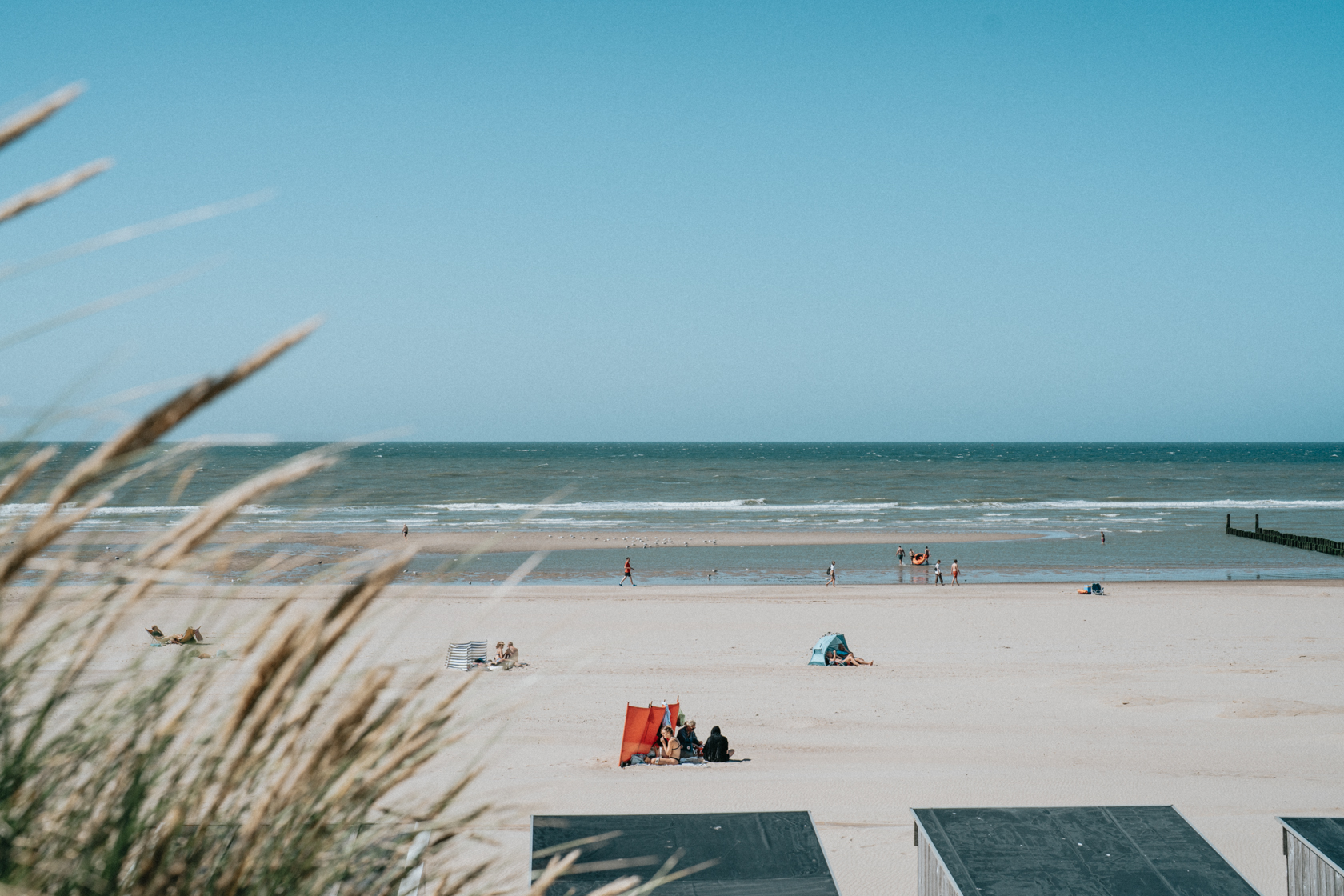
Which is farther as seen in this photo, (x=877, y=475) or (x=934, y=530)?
(x=877, y=475)

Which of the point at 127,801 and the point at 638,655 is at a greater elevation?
the point at 127,801

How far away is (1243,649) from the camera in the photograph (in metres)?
20.1

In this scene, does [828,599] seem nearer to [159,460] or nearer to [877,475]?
[159,460]

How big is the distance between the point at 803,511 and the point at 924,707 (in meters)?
40.9

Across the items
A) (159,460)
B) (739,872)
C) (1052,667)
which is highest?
(159,460)

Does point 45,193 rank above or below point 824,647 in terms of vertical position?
above

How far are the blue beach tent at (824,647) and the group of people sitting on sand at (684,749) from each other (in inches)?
229

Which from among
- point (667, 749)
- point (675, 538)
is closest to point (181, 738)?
point (667, 749)

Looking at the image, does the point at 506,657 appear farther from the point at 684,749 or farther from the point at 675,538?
the point at 675,538

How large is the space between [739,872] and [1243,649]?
17386 mm

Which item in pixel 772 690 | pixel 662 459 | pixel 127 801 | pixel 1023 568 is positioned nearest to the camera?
pixel 127 801

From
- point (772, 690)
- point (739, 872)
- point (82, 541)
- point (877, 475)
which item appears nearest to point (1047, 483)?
point (877, 475)

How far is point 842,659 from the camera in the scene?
61.6 ft

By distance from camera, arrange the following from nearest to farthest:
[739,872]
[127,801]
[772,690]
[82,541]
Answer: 1. [127,801]
2. [82,541]
3. [739,872]
4. [772,690]
